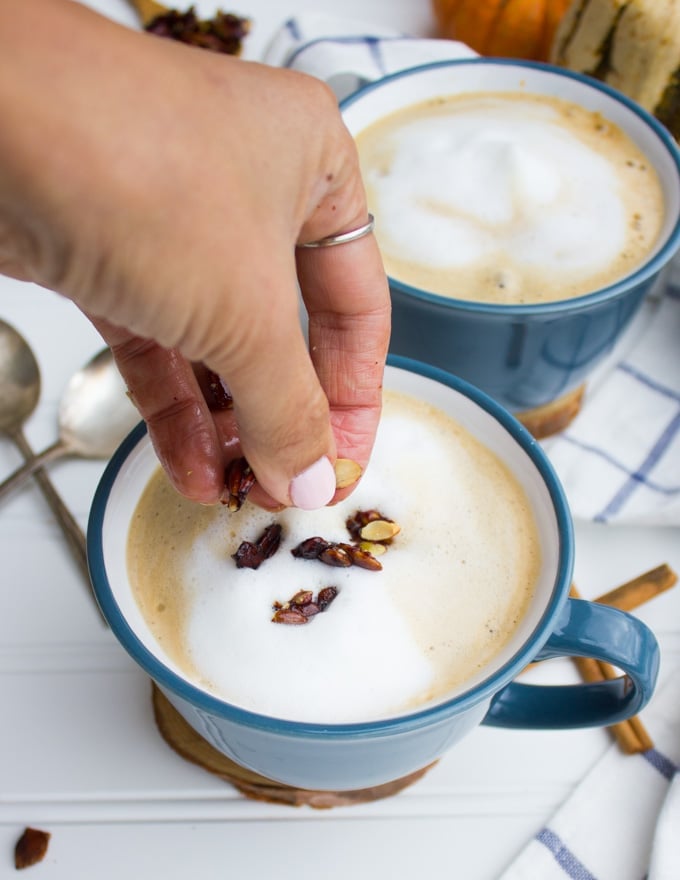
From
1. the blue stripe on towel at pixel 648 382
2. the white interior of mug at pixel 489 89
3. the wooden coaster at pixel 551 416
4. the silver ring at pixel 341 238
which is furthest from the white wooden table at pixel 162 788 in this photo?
the white interior of mug at pixel 489 89

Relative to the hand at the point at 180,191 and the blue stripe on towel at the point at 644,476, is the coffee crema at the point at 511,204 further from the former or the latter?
the hand at the point at 180,191

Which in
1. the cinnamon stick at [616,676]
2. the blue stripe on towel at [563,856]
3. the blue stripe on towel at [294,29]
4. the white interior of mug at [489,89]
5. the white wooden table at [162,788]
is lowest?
the white wooden table at [162,788]

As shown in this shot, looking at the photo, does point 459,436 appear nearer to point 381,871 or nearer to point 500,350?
point 500,350

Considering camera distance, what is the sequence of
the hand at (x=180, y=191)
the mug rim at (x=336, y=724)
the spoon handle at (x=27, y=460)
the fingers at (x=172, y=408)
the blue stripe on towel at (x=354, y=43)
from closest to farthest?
the hand at (x=180, y=191) → the mug rim at (x=336, y=724) → the fingers at (x=172, y=408) → the spoon handle at (x=27, y=460) → the blue stripe on towel at (x=354, y=43)

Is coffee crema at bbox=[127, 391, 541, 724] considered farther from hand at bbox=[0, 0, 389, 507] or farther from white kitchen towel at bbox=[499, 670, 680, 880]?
white kitchen towel at bbox=[499, 670, 680, 880]

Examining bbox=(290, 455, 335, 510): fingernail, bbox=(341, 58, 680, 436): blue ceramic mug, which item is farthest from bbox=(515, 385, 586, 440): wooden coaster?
bbox=(290, 455, 335, 510): fingernail

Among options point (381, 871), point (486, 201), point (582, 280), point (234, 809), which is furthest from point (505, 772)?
point (486, 201)
